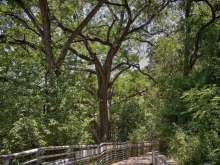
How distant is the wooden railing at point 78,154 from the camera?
10758mm

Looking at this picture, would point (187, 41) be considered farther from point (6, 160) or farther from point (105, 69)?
point (6, 160)

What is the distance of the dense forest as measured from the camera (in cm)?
1744

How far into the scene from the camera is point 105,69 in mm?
38750

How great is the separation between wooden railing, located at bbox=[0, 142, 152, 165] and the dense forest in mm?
1142

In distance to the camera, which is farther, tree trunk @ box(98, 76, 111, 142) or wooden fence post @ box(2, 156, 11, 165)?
tree trunk @ box(98, 76, 111, 142)

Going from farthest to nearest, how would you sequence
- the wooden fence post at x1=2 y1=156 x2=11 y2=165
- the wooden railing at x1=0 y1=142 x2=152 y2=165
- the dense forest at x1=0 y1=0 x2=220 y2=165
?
the dense forest at x1=0 y1=0 x2=220 y2=165 < the wooden railing at x1=0 y1=142 x2=152 y2=165 < the wooden fence post at x1=2 y1=156 x2=11 y2=165

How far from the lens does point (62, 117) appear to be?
2072 centimetres

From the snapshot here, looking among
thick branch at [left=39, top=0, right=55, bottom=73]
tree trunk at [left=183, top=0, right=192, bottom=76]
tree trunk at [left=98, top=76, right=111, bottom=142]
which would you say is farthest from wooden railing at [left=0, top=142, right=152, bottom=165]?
tree trunk at [left=183, top=0, right=192, bottom=76]

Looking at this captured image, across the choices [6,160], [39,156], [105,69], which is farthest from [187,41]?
[6,160]

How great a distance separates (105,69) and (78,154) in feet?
72.2

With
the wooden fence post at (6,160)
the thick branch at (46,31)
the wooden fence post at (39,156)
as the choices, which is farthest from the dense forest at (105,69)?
the wooden fence post at (6,160)

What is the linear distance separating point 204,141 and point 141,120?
162ft

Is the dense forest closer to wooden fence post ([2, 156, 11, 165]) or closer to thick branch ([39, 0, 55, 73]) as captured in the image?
thick branch ([39, 0, 55, 73])

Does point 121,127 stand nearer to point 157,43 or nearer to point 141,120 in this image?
point 141,120
